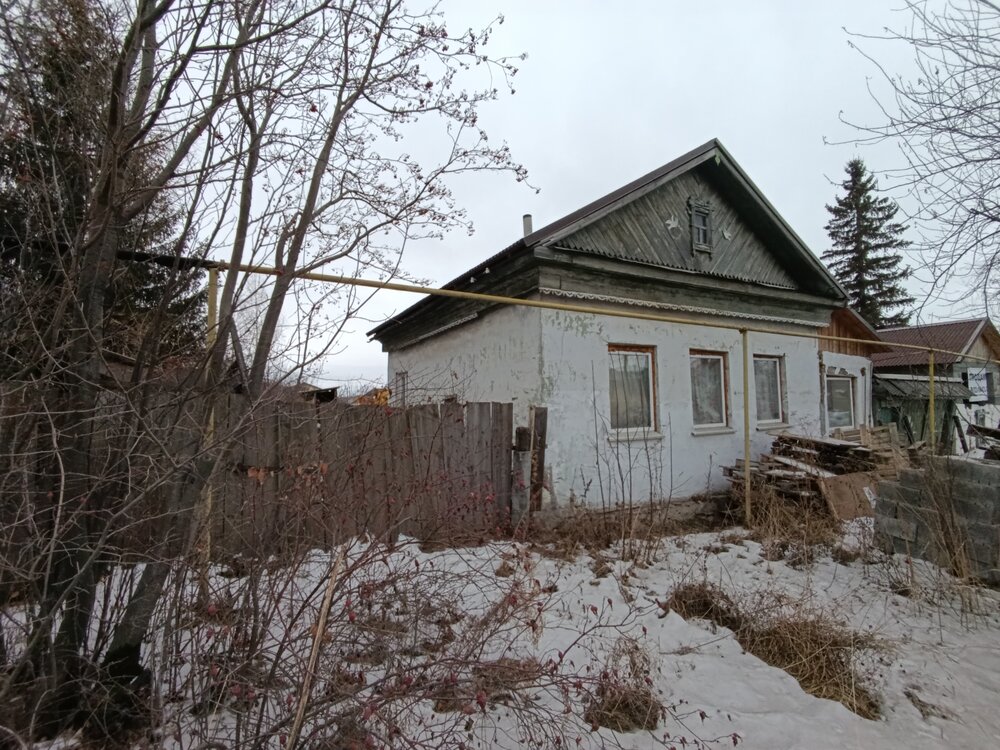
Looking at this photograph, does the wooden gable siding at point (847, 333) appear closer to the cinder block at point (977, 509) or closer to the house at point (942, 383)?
the house at point (942, 383)

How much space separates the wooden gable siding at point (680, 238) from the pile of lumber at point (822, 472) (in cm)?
308

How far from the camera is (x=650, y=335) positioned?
25.5ft

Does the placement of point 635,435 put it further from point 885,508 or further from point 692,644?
point 692,644

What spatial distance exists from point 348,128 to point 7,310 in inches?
84.2

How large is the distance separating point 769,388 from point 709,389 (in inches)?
70.4

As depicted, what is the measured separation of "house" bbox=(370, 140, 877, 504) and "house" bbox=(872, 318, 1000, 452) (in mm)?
5639

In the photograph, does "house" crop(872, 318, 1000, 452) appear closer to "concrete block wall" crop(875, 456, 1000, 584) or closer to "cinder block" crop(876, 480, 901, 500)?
"cinder block" crop(876, 480, 901, 500)

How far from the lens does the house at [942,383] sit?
1566 cm

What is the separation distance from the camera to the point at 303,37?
9.94 ft

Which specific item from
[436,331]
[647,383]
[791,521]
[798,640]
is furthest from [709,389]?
[798,640]

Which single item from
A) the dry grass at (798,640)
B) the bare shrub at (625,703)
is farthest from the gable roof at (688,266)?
the bare shrub at (625,703)

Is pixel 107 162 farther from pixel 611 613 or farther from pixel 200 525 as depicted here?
pixel 611 613

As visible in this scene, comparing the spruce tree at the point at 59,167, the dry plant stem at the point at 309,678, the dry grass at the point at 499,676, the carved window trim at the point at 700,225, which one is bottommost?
the dry grass at the point at 499,676

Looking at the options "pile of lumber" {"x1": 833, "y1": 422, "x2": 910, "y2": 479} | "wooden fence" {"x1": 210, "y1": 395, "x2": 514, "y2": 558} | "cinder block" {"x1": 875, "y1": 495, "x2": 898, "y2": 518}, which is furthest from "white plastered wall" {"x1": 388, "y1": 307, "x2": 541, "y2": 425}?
"pile of lumber" {"x1": 833, "y1": 422, "x2": 910, "y2": 479}
